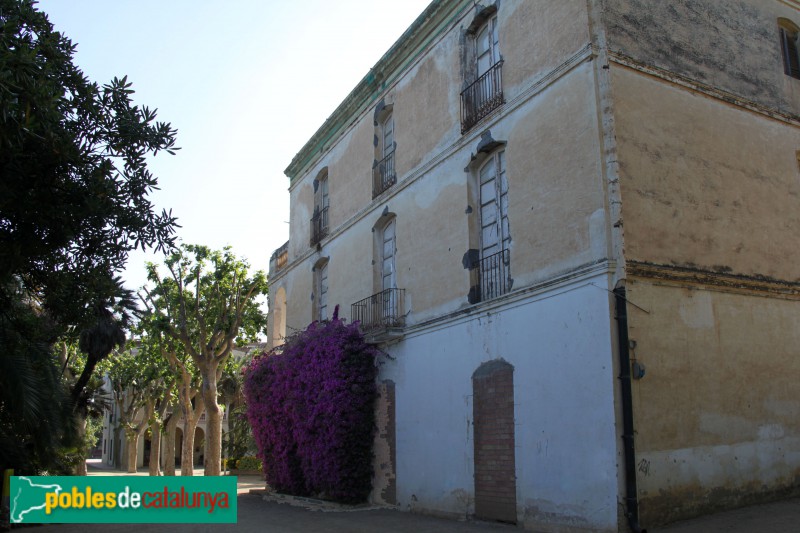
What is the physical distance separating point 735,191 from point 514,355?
483cm

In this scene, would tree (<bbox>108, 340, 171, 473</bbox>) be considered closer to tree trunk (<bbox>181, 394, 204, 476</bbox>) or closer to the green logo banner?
tree trunk (<bbox>181, 394, 204, 476</bbox>)

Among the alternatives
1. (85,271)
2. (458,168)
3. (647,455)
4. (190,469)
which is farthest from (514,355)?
(190,469)

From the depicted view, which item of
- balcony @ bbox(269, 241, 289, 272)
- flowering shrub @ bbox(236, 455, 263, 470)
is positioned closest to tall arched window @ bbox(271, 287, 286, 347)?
balcony @ bbox(269, 241, 289, 272)

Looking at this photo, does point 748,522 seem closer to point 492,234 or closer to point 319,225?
point 492,234

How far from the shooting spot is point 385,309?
17.2 metres

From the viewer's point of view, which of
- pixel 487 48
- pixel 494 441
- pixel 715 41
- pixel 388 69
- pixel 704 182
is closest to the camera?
pixel 704 182

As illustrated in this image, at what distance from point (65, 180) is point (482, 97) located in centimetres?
873

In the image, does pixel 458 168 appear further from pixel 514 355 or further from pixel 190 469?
pixel 190 469

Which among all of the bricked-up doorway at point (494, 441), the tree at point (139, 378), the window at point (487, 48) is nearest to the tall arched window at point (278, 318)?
the tree at point (139, 378)

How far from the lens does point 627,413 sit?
9.88 m

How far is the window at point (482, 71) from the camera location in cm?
1377

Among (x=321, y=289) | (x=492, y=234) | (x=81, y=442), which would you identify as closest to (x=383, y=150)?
(x=321, y=289)

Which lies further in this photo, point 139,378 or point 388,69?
point 139,378

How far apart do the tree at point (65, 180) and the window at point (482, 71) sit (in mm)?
7175
